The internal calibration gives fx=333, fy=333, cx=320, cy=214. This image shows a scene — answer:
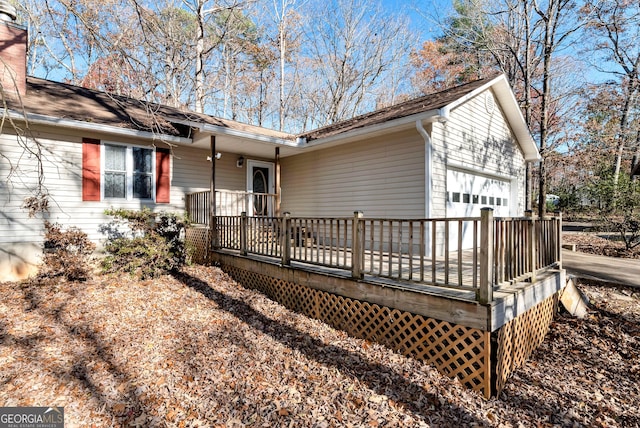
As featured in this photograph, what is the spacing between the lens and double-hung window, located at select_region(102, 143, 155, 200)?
7.64 m

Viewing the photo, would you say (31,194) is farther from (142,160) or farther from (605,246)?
(605,246)

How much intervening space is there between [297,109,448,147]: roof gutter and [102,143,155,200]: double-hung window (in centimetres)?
415

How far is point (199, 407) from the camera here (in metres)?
3.02

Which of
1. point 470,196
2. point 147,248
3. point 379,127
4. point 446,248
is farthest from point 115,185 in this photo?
point 470,196

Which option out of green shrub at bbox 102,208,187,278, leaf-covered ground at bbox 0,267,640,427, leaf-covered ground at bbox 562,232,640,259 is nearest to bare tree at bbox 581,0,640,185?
leaf-covered ground at bbox 562,232,640,259

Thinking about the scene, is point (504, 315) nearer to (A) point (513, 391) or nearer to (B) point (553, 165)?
(A) point (513, 391)

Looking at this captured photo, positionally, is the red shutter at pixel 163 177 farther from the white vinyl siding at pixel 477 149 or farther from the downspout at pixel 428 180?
the white vinyl siding at pixel 477 149

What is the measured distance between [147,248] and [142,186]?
228 cm

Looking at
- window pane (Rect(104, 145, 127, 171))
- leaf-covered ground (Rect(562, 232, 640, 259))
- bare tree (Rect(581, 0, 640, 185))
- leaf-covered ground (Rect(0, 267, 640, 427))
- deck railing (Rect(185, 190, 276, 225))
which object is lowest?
leaf-covered ground (Rect(0, 267, 640, 427))

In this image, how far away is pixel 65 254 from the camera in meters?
6.21

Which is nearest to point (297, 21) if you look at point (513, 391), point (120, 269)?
point (120, 269)

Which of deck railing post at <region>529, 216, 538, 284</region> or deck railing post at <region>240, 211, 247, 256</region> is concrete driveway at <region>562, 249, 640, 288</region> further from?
deck railing post at <region>240, 211, 247, 256</region>

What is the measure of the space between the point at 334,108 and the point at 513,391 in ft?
66.4

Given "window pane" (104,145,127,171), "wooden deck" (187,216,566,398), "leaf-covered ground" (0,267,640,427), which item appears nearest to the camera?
"leaf-covered ground" (0,267,640,427)
